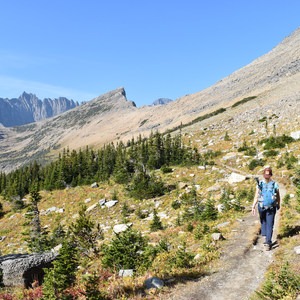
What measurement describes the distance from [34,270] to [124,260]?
15.5 ft

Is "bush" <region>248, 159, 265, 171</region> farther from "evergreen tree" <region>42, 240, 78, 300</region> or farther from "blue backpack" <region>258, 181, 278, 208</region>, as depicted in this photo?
"evergreen tree" <region>42, 240, 78, 300</region>

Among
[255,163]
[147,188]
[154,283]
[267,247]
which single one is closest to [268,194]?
[267,247]

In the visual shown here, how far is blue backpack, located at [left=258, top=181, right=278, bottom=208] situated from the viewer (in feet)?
32.9

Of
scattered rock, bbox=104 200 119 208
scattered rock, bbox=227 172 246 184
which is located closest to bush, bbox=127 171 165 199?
scattered rock, bbox=104 200 119 208

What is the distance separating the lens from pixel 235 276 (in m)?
8.66

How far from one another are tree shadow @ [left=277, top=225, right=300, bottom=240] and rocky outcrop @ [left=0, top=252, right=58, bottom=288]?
9735mm

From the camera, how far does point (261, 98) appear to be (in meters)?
77.9

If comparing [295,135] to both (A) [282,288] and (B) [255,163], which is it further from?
(A) [282,288]

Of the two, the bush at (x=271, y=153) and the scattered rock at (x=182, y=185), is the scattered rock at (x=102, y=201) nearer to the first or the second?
the scattered rock at (x=182, y=185)

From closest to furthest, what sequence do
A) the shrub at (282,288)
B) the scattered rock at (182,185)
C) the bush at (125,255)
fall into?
the shrub at (282,288)
the bush at (125,255)
the scattered rock at (182,185)

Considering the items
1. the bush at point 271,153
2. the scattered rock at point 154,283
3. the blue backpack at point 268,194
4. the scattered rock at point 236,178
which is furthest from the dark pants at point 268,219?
the bush at point 271,153

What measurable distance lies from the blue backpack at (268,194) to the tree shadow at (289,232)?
7.02ft

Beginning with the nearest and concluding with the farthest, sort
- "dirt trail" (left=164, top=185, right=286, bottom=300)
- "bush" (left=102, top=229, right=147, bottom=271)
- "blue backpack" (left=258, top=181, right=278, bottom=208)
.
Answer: "dirt trail" (left=164, top=185, right=286, bottom=300)
"blue backpack" (left=258, top=181, right=278, bottom=208)
"bush" (left=102, top=229, right=147, bottom=271)

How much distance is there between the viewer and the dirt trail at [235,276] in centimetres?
765
